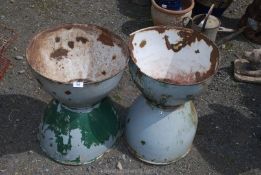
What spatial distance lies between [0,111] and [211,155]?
1.74m

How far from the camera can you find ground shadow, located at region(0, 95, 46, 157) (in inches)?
120

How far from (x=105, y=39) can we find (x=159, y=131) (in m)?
0.76

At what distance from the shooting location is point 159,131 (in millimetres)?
2828

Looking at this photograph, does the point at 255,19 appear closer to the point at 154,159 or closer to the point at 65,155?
the point at 154,159

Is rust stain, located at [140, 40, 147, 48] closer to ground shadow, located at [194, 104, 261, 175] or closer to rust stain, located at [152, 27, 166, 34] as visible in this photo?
rust stain, located at [152, 27, 166, 34]

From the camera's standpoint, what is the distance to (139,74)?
2.58m

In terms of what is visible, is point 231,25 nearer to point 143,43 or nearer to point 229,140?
point 229,140

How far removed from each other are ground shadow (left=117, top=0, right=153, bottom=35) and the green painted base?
1.58 metres

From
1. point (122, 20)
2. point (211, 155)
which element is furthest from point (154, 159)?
point (122, 20)

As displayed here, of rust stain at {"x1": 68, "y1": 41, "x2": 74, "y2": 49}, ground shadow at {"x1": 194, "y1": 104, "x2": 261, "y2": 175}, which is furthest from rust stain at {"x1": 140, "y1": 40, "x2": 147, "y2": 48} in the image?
ground shadow at {"x1": 194, "y1": 104, "x2": 261, "y2": 175}

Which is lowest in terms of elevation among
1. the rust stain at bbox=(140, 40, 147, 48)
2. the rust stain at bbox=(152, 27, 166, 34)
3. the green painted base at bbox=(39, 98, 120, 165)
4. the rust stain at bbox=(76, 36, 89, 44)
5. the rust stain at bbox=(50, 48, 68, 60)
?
the green painted base at bbox=(39, 98, 120, 165)

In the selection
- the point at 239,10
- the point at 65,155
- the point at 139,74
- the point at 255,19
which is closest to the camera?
the point at 139,74

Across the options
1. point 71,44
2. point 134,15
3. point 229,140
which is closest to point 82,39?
point 71,44

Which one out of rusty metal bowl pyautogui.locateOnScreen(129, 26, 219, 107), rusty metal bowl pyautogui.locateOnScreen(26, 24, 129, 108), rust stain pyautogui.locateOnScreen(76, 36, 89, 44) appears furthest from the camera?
rust stain pyautogui.locateOnScreen(76, 36, 89, 44)
